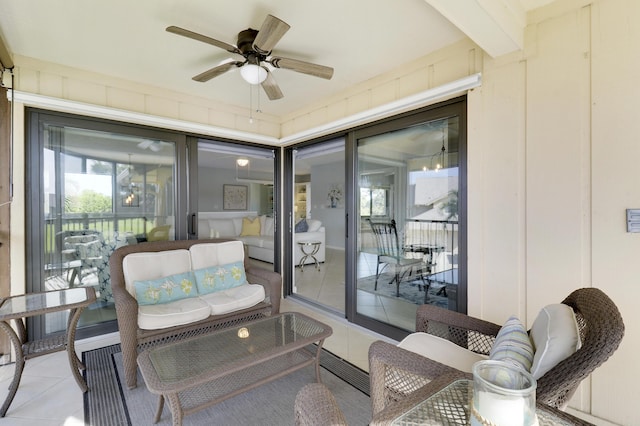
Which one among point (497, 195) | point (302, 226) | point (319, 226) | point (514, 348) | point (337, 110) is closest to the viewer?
point (514, 348)

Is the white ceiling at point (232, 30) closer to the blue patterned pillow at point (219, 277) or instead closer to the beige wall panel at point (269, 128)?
the beige wall panel at point (269, 128)

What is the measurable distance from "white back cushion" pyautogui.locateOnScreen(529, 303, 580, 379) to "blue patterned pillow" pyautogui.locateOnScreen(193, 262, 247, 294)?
2.44 m

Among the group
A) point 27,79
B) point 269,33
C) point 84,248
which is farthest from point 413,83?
point 84,248

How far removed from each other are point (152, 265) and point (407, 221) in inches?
93.8

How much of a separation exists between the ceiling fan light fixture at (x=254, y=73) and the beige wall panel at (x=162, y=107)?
4.83ft

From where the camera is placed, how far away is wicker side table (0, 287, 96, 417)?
1773mm

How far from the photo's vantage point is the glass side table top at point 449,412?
2.72 ft

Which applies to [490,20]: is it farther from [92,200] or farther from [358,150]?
[92,200]

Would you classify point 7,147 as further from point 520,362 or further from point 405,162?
point 520,362

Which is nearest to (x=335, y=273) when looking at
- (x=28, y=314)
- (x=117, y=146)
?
(x=117, y=146)

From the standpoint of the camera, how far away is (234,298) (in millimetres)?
2568

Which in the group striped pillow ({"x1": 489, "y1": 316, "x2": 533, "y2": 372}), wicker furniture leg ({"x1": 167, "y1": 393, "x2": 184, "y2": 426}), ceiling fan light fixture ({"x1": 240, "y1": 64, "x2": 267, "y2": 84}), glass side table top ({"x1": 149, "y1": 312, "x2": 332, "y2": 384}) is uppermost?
ceiling fan light fixture ({"x1": 240, "y1": 64, "x2": 267, "y2": 84})

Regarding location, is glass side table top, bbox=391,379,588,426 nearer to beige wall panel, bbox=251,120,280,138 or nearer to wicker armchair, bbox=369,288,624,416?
wicker armchair, bbox=369,288,624,416

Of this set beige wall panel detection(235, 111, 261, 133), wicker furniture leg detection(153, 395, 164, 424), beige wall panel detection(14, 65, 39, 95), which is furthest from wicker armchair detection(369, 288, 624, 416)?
beige wall panel detection(14, 65, 39, 95)
